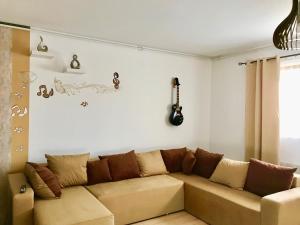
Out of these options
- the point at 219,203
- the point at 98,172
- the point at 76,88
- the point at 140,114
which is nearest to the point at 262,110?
the point at 219,203

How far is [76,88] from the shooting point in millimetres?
3566

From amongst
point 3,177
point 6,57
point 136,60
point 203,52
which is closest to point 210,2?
point 136,60

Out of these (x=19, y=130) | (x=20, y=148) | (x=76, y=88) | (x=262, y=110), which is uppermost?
(x=76, y=88)

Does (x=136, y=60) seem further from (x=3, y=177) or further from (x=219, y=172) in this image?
(x=3, y=177)

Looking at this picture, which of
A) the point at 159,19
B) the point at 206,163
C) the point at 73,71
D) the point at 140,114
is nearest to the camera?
the point at 159,19

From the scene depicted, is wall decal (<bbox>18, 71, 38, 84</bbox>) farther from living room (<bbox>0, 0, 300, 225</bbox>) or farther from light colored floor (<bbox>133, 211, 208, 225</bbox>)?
light colored floor (<bbox>133, 211, 208, 225</bbox>)

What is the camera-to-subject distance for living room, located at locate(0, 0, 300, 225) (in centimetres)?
258

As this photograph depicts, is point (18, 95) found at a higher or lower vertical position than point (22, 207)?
higher

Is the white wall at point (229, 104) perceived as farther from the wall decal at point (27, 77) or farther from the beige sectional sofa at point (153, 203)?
the wall decal at point (27, 77)

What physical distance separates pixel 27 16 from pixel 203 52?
285cm

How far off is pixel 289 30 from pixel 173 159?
107 inches

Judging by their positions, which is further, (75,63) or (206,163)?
(206,163)

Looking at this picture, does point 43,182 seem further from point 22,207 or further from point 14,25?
point 14,25

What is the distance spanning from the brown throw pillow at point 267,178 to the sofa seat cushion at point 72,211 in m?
1.75
